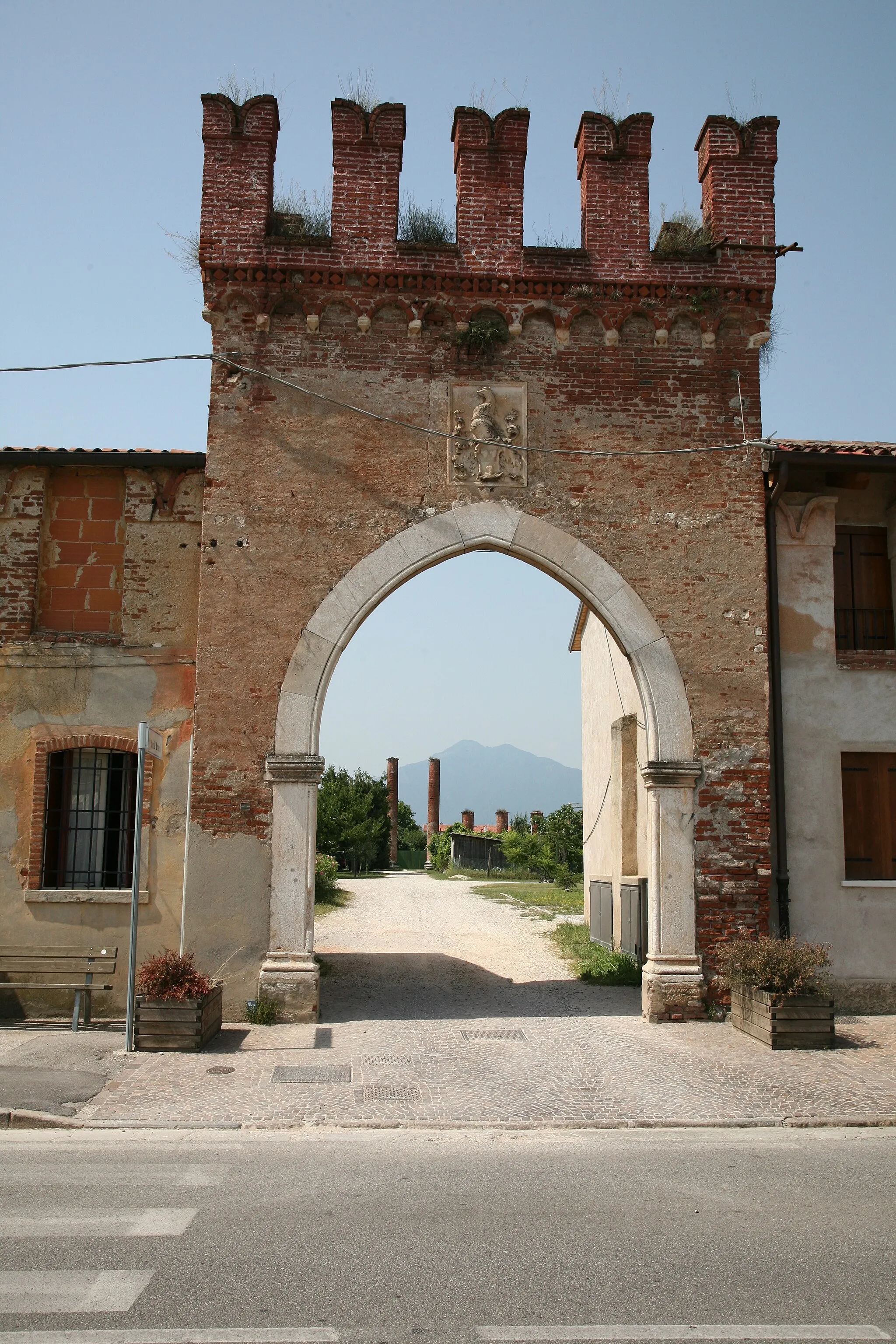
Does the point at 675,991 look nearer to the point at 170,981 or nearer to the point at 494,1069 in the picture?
the point at 494,1069

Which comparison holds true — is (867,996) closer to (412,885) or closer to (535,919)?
(535,919)

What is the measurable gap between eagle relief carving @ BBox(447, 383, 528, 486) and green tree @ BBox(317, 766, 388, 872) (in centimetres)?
2886

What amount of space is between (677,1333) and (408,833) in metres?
53.3

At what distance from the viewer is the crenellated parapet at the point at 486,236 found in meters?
10.8

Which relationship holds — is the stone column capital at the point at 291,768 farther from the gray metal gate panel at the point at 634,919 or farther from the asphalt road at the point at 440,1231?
the gray metal gate panel at the point at 634,919

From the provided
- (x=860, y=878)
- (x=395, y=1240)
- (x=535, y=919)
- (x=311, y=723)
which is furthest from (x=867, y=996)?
(x=535, y=919)

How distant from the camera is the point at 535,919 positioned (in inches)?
814

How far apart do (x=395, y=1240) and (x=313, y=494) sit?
7447mm

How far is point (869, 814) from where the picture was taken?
11.0 meters

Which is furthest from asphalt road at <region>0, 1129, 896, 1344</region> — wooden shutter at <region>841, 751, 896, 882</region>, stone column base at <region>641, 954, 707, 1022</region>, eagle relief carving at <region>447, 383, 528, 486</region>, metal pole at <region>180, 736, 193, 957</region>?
eagle relief carving at <region>447, 383, 528, 486</region>

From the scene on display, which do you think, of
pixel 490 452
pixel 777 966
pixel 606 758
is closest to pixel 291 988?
pixel 777 966

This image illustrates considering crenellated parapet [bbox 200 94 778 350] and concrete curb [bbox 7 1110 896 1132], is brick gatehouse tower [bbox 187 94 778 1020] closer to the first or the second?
crenellated parapet [bbox 200 94 778 350]

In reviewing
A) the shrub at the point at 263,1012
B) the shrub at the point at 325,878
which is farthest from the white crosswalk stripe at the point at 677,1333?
A: the shrub at the point at 325,878

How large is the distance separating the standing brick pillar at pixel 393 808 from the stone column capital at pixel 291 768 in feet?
122
